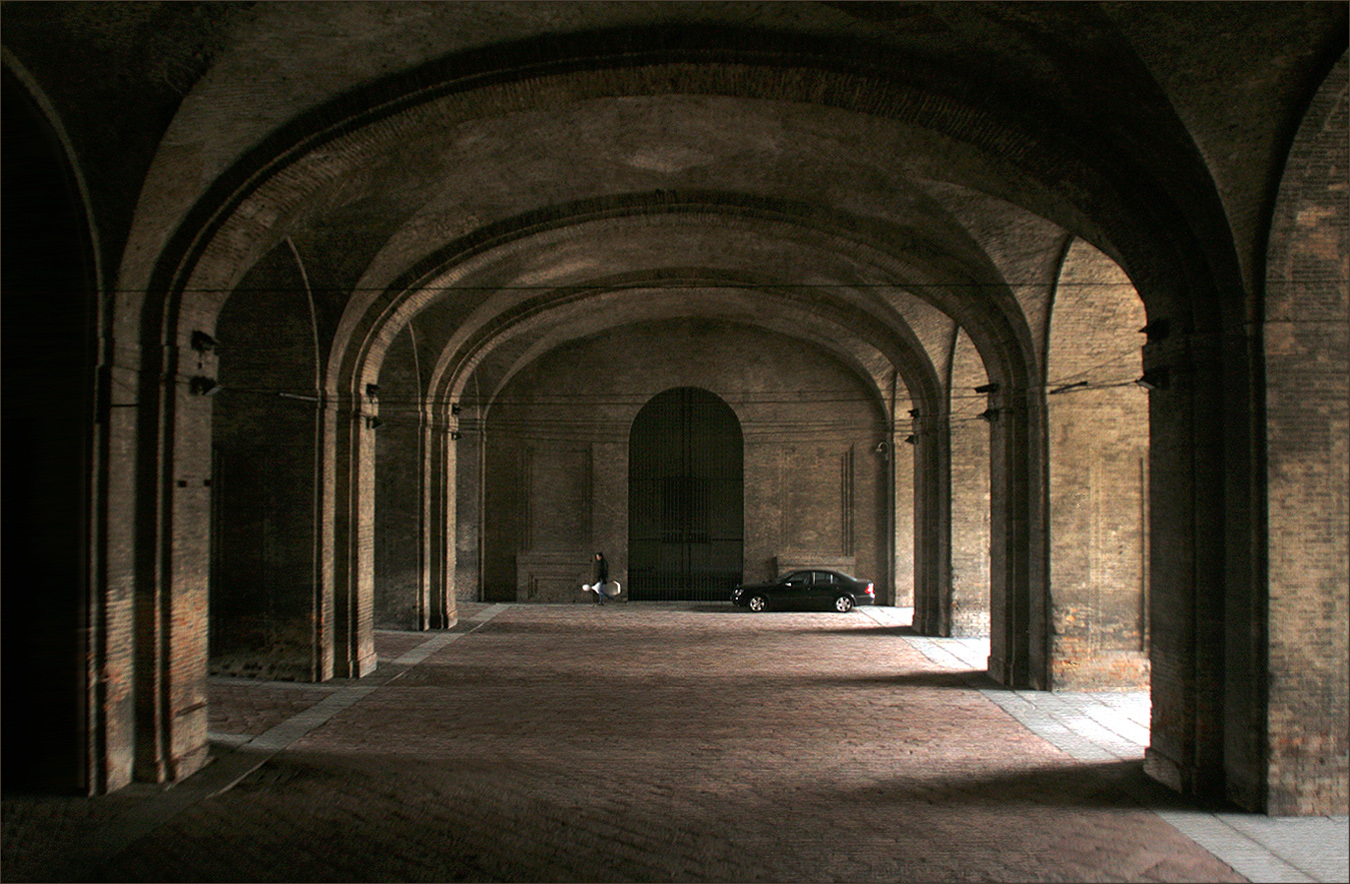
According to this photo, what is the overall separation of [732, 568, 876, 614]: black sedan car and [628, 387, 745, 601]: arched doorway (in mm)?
2301

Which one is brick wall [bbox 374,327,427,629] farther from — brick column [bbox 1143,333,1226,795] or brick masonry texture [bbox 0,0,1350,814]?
brick column [bbox 1143,333,1226,795]

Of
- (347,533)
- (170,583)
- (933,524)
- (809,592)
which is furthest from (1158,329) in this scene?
(809,592)

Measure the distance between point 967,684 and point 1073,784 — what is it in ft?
16.4

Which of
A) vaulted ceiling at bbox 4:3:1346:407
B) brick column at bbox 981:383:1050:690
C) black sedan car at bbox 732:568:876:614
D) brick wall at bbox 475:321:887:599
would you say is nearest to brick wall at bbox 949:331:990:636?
brick column at bbox 981:383:1050:690

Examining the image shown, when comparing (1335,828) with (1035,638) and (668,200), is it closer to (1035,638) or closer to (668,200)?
(1035,638)

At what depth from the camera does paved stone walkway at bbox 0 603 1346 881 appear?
7.19 meters

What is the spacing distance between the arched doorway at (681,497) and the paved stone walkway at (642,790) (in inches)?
402

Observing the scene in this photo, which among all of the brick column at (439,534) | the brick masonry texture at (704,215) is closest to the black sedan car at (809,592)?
the brick column at (439,534)

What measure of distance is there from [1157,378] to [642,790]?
18.6 ft

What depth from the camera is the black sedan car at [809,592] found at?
23297mm

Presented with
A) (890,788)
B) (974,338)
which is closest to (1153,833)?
(890,788)

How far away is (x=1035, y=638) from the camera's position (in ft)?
44.1

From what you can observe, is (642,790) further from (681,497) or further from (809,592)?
(681,497)

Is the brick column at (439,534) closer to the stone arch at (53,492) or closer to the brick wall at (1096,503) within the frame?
the stone arch at (53,492)
